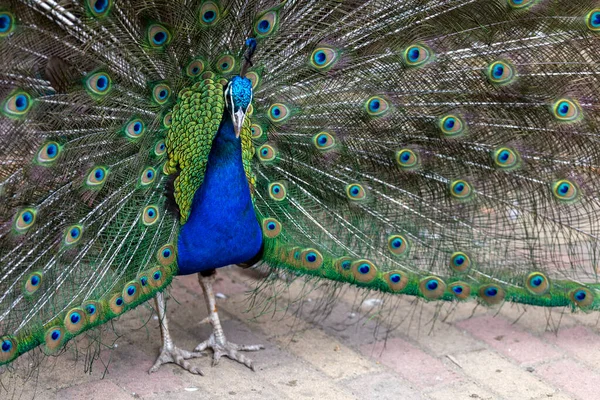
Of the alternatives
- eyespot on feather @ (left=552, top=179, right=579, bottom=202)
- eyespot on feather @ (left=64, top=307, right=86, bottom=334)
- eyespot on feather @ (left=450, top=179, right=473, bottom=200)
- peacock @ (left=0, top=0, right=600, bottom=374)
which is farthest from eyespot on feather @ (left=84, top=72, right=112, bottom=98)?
eyespot on feather @ (left=552, top=179, right=579, bottom=202)

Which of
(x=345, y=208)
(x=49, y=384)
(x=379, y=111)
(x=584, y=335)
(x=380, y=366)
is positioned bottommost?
(x=49, y=384)

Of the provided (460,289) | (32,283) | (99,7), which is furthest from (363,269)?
(99,7)

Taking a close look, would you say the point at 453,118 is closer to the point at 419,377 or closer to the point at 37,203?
the point at 419,377

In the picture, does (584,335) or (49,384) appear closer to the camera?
(49,384)

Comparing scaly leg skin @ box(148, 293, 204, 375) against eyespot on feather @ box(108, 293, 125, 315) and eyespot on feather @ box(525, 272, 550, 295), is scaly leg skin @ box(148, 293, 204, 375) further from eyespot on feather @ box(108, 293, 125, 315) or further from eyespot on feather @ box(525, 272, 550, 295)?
eyespot on feather @ box(525, 272, 550, 295)

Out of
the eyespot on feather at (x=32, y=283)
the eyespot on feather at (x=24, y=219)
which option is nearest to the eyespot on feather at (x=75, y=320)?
the eyespot on feather at (x=32, y=283)

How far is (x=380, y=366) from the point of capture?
3107 mm

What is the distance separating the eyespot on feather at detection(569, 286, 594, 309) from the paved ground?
0.24 m

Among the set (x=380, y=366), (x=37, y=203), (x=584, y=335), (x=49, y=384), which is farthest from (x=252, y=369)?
(x=584, y=335)

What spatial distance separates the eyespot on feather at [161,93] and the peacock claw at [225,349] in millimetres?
881

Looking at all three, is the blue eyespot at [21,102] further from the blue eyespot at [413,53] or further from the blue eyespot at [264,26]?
the blue eyespot at [413,53]

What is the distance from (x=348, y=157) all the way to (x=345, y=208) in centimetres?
18

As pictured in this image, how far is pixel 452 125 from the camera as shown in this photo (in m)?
2.96

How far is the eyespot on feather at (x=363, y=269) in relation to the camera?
2932 millimetres
